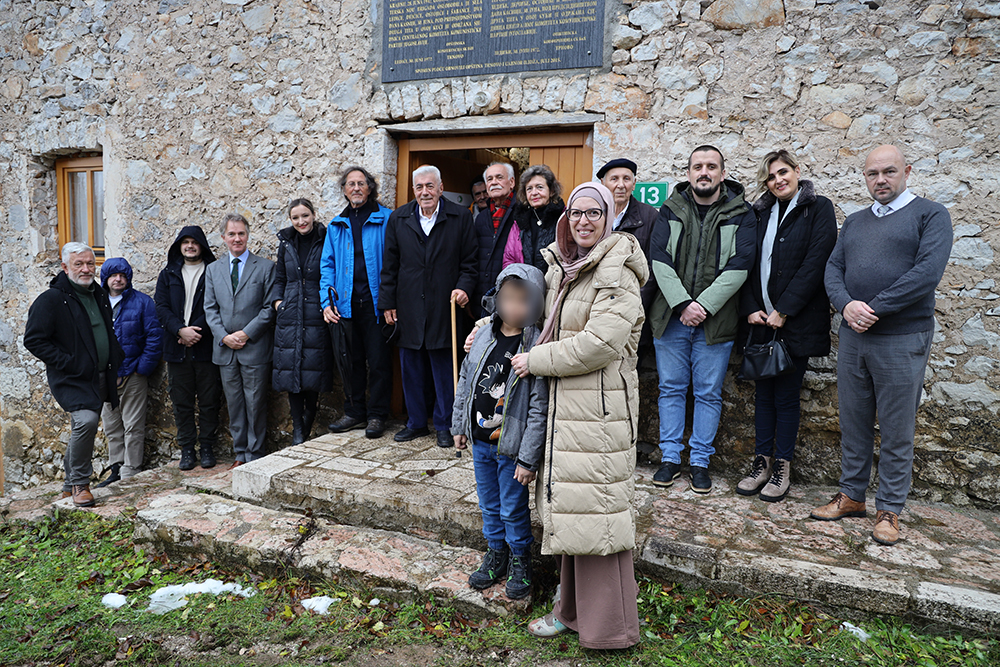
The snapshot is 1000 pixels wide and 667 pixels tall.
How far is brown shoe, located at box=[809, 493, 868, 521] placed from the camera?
3.26m

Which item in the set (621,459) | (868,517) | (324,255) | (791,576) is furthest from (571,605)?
(324,255)

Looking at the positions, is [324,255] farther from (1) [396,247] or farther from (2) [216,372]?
(2) [216,372]

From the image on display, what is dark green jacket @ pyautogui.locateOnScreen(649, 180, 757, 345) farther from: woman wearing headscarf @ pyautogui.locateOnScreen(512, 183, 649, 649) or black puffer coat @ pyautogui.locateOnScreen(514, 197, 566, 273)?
woman wearing headscarf @ pyautogui.locateOnScreen(512, 183, 649, 649)

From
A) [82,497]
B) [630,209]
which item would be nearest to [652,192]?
[630,209]

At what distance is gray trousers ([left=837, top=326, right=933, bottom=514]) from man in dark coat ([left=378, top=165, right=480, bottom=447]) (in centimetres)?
229

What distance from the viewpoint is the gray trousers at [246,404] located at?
4898 mm

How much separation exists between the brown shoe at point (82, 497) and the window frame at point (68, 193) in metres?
2.77

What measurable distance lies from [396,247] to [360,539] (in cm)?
199

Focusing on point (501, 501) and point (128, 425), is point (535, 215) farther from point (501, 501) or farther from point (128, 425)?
point (128, 425)

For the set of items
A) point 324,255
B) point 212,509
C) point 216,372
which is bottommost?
point 212,509

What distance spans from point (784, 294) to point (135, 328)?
494 centimetres

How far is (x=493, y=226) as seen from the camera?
169 inches

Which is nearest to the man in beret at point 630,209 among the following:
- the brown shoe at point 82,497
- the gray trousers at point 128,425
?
the brown shoe at point 82,497

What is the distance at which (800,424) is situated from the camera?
12.9 ft
